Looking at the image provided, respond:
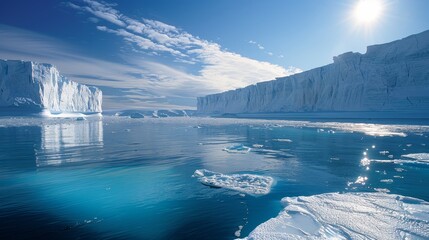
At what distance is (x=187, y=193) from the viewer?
18.6 ft

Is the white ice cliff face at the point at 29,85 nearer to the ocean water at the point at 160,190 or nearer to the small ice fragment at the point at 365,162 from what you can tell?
the ocean water at the point at 160,190

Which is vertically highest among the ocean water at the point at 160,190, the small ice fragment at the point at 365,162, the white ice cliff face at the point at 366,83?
the white ice cliff face at the point at 366,83

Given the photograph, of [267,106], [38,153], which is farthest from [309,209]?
[267,106]

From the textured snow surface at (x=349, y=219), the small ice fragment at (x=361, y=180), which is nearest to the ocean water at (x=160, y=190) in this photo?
the small ice fragment at (x=361, y=180)

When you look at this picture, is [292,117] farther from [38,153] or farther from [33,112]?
[33,112]

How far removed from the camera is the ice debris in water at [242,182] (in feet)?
18.9

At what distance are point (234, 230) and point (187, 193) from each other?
1.94 m

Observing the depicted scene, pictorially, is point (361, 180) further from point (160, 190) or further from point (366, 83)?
point (366, 83)

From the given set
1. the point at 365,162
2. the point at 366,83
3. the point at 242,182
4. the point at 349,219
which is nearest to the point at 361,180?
the point at 365,162

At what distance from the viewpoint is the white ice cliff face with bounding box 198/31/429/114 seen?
112 ft

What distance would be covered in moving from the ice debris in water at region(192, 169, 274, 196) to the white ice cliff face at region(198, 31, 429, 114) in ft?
117

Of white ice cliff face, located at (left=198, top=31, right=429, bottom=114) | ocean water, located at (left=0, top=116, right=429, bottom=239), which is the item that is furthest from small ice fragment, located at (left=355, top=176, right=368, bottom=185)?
white ice cliff face, located at (left=198, top=31, right=429, bottom=114)

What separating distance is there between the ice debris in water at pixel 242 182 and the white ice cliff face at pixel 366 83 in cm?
3575

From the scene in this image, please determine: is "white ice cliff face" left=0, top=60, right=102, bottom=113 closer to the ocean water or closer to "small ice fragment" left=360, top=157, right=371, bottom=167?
the ocean water
